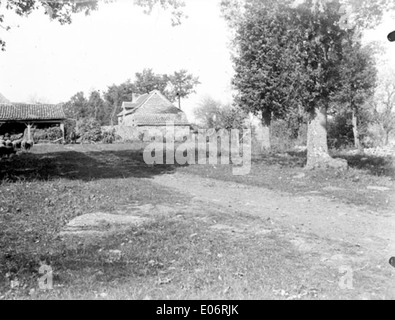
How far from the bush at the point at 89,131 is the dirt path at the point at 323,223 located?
37.8 metres

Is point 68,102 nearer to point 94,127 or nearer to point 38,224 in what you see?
point 94,127

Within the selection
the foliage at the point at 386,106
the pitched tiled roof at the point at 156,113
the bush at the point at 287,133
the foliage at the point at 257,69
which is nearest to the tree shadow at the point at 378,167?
the foliage at the point at 257,69

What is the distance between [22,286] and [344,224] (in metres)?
6.24

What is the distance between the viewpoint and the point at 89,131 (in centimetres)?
4903

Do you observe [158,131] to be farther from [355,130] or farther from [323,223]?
[323,223]

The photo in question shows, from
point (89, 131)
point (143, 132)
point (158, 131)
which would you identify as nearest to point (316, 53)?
point (143, 132)

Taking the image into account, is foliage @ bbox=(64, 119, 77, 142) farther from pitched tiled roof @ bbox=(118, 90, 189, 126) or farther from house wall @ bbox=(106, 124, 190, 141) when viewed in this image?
pitched tiled roof @ bbox=(118, 90, 189, 126)

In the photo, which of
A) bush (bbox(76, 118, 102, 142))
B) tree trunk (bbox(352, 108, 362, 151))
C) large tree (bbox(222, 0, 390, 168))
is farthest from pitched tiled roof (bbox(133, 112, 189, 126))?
large tree (bbox(222, 0, 390, 168))

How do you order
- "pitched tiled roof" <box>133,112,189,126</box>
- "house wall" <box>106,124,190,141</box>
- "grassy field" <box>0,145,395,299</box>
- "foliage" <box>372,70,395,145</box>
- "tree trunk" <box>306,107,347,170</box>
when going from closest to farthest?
"grassy field" <box>0,145,395,299</box>
"tree trunk" <box>306,107,347,170</box>
"foliage" <box>372,70,395,145</box>
"house wall" <box>106,124,190,141</box>
"pitched tiled roof" <box>133,112,189,126</box>

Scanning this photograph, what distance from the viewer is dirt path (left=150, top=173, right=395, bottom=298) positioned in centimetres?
562

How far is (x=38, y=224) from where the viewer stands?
7.95 m

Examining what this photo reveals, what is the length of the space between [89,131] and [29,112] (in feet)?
31.9

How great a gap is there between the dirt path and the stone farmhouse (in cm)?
3473

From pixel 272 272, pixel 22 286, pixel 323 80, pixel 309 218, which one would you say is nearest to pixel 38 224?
pixel 22 286
